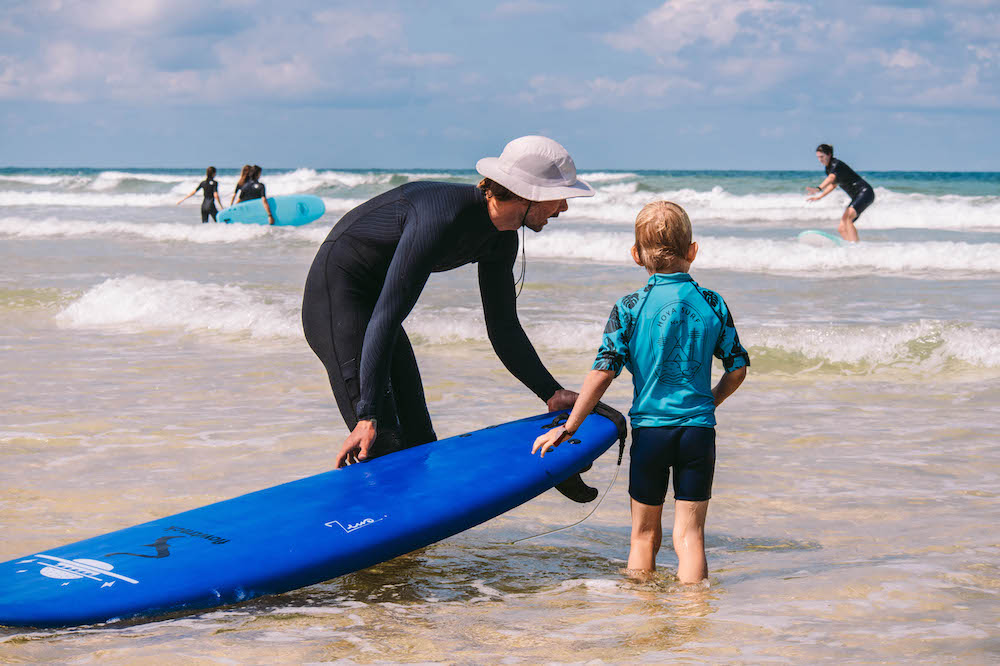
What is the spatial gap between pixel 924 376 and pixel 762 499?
301cm

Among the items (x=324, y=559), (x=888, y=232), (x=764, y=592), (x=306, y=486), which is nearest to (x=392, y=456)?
(x=306, y=486)

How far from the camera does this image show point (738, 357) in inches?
114

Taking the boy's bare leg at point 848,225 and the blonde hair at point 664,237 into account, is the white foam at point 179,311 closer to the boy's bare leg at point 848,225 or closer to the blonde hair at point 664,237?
the blonde hair at point 664,237

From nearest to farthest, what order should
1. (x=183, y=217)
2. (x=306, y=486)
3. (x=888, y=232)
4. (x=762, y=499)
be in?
(x=306, y=486), (x=762, y=499), (x=888, y=232), (x=183, y=217)

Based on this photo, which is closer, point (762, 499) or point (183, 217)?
point (762, 499)

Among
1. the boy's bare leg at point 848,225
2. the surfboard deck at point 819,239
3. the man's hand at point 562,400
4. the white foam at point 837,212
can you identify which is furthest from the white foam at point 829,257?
the man's hand at point 562,400

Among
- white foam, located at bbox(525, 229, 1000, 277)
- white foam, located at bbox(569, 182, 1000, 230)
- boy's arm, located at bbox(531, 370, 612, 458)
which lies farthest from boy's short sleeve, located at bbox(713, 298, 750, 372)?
white foam, located at bbox(569, 182, 1000, 230)

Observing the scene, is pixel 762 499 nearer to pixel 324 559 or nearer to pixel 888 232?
pixel 324 559

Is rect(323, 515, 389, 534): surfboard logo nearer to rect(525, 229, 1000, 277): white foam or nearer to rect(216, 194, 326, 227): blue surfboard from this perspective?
rect(525, 229, 1000, 277): white foam

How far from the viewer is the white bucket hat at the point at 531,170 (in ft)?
9.30

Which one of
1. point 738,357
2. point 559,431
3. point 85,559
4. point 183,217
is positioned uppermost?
point 183,217

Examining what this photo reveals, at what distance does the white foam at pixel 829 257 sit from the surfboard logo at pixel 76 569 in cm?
1142

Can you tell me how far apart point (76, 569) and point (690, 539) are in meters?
1.71

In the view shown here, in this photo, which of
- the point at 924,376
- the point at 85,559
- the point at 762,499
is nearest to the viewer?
the point at 85,559
